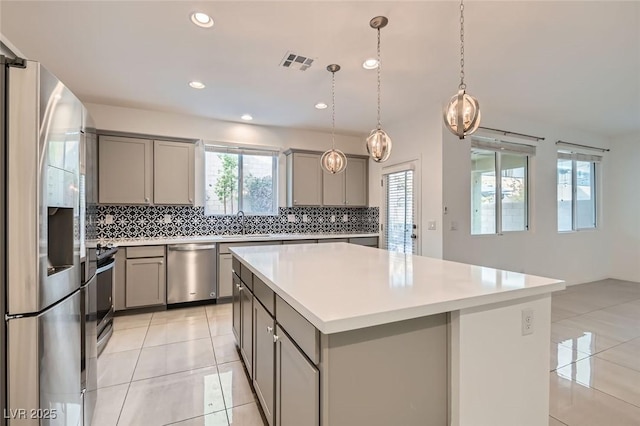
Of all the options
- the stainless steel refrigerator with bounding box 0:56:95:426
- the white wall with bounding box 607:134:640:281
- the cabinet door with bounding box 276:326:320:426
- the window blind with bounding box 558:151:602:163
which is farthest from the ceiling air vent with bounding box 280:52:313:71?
the white wall with bounding box 607:134:640:281

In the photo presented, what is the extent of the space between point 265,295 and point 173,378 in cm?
130

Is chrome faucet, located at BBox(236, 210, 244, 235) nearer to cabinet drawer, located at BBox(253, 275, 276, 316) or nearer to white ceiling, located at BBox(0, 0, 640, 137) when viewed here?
white ceiling, located at BBox(0, 0, 640, 137)

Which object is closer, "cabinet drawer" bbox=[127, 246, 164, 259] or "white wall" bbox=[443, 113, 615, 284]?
"cabinet drawer" bbox=[127, 246, 164, 259]

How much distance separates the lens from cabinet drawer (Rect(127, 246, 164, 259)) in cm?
365

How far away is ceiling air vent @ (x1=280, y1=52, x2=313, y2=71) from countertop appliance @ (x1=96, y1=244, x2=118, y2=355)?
245 centimetres

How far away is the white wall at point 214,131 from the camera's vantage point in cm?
393

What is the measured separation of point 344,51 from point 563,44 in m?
1.89

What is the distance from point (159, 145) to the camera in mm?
4066

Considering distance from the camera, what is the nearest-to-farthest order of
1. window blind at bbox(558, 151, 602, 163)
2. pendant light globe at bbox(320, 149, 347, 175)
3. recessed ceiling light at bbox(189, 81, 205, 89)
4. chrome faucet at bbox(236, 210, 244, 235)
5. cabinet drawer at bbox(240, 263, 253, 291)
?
cabinet drawer at bbox(240, 263, 253, 291) → pendant light globe at bbox(320, 149, 347, 175) → recessed ceiling light at bbox(189, 81, 205, 89) → chrome faucet at bbox(236, 210, 244, 235) → window blind at bbox(558, 151, 602, 163)

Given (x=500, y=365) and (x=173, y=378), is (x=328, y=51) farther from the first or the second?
(x=173, y=378)

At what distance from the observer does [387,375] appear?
3.75 ft

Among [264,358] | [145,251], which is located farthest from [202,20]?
[145,251]

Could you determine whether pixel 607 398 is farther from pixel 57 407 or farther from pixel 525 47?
pixel 57 407

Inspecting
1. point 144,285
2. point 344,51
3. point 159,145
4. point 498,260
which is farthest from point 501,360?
point 159,145
